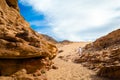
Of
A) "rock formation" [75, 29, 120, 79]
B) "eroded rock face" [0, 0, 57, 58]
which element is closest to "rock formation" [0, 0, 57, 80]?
"eroded rock face" [0, 0, 57, 58]

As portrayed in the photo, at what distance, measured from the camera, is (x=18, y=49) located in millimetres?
14461

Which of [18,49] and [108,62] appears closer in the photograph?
[18,49]

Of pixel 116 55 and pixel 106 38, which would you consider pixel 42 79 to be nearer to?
pixel 116 55

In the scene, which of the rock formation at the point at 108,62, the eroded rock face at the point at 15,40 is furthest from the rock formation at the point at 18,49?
the rock formation at the point at 108,62

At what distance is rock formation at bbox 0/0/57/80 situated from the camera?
14.4 meters

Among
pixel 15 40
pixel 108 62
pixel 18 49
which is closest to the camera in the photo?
pixel 18 49

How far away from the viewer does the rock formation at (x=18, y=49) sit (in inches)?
568

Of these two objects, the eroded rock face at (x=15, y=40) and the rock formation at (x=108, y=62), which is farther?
the rock formation at (x=108, y=62)

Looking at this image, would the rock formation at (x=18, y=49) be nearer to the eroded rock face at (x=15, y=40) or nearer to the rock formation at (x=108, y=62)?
the eroded rock face at (x=15, y=40)

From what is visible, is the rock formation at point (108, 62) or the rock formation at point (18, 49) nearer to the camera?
the rock formation at point (18, 49)

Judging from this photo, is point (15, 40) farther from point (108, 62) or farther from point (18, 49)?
point (108, 62)

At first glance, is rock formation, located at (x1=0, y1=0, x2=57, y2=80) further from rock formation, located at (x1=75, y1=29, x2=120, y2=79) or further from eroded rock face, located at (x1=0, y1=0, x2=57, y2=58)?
rock formation, located at (x1=75, y1=29, x2=120, y2=79)

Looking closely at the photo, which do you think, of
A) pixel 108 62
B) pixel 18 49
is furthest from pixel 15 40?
pixel 108 62

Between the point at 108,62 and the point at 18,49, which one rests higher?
the point at 18,49
